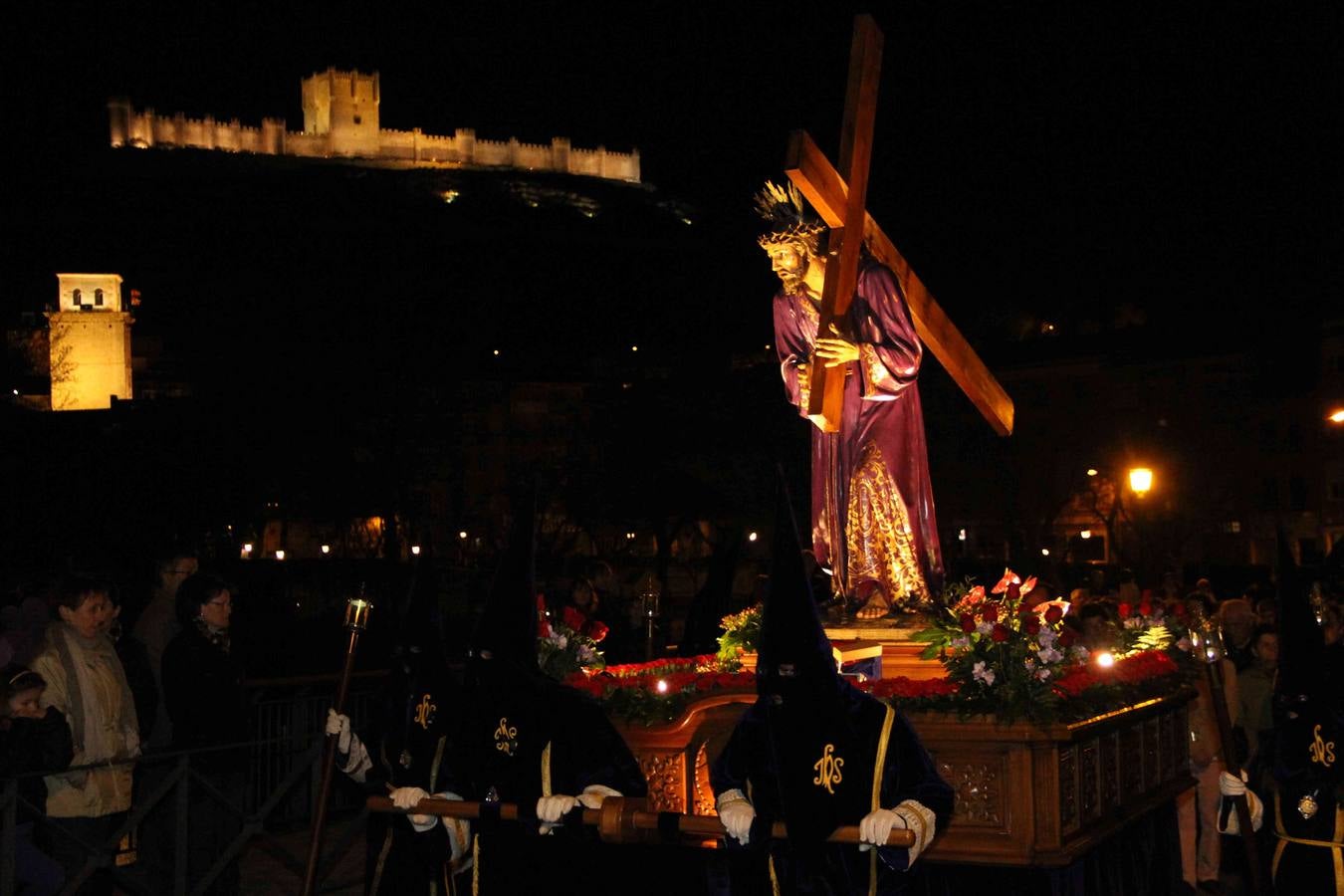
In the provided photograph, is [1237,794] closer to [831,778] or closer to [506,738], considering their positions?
[831,778]

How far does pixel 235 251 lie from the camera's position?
95188 millimetres

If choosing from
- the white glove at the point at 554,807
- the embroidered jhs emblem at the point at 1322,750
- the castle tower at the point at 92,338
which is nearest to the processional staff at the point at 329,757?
the white glove at the point at 554,807

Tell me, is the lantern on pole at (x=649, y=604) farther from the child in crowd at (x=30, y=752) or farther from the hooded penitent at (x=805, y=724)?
the hooded penitent at (x=805, y=724)

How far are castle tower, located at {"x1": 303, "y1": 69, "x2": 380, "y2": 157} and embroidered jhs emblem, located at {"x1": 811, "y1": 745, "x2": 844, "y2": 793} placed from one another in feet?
368

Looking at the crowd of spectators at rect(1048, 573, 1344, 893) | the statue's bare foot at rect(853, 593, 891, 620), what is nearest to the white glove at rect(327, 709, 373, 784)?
the statue's bare foot at rect(853, 593, 891, 620)

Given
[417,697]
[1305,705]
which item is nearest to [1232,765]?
[1305,705]

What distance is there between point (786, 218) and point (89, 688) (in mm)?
5082

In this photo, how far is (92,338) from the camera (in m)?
91.9

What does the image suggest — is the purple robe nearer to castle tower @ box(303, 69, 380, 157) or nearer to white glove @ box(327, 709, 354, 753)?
white glove @ box(327, 709, 354, 753)

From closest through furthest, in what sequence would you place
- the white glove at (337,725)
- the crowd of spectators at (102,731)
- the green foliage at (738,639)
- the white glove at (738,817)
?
the white glove at (738,817) → the white glove at (337,725) → the crowd of spectators at (102,731) → the green foliage at (738,639)

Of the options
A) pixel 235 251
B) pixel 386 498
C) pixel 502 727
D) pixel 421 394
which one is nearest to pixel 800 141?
pixel 502 727

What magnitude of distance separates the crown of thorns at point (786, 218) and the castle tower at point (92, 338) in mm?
84277

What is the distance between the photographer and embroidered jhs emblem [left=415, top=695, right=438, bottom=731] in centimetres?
788

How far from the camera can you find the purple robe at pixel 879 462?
9.98 metres
